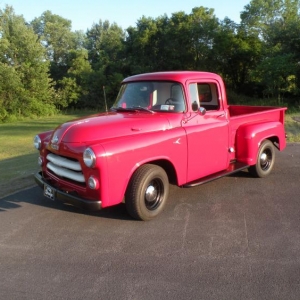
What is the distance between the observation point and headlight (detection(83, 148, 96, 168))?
171 inches

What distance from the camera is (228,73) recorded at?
36.3 meters

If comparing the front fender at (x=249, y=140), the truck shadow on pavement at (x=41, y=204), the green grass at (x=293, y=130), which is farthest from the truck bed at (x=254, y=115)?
the green grass at (x=293, y=130)

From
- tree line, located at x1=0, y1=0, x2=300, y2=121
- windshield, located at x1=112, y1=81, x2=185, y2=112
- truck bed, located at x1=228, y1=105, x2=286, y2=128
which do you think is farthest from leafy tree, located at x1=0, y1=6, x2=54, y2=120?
windshield, located at x1=112, y1=81, x2=185, y2=112

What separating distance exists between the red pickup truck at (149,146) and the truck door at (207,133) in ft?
0.05

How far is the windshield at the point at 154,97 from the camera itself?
220 inches

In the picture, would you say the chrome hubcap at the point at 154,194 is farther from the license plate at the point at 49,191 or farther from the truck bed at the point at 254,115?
the truck bed at the point at 254,115

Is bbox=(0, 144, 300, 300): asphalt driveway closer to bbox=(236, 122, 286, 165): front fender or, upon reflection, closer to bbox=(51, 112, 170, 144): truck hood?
bbox=(236, 122, 286, 165): front fender

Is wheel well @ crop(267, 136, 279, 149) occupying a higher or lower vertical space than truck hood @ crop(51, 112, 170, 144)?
lower

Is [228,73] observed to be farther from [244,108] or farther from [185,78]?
[185,78]

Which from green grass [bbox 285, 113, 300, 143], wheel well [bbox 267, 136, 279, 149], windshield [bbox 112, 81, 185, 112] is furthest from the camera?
green grass [bbox 285, 113, 300, 143]

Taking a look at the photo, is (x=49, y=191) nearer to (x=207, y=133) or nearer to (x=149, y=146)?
(x=149, y=146)

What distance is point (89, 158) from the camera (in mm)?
4383

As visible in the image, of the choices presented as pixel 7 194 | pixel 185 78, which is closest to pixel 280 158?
pixel 185 78

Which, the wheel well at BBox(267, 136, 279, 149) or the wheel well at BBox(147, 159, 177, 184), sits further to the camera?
the wheel well at BBox(267, 136, 279, 149)
